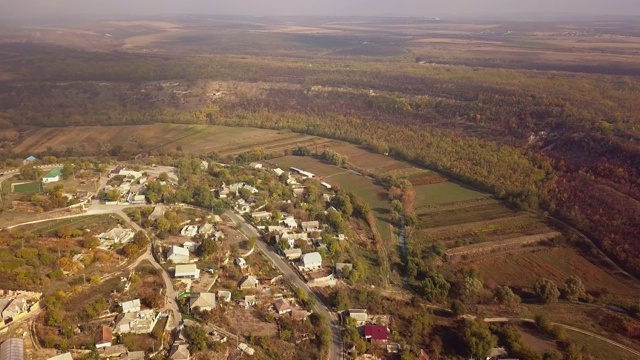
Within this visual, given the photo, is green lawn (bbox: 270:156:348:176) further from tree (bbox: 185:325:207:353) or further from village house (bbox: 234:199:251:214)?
tree (bbox: 185:325:207:353)

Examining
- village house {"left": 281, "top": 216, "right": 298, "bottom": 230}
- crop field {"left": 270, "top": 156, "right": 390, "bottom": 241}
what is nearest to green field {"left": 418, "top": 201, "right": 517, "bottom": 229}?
crop field {"left": 270, "top": 156, "right": 390, "bottom": 241}

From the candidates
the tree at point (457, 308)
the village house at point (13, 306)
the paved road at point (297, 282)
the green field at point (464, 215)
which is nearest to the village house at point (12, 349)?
the village house at point (13, 306)

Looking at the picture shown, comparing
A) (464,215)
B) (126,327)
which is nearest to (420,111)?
(464,215)

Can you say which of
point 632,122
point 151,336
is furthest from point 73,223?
point 632,122

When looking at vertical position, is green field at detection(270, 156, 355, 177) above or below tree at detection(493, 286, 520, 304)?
above

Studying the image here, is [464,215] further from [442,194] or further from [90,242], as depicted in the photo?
[90,242]

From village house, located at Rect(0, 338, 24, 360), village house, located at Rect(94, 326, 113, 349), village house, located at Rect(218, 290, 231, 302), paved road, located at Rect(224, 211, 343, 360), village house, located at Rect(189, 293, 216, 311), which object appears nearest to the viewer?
village house, located at Rect(0, 338, 24, 360)

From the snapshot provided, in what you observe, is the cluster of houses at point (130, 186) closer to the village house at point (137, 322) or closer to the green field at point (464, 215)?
the village house at point (137, 322)
